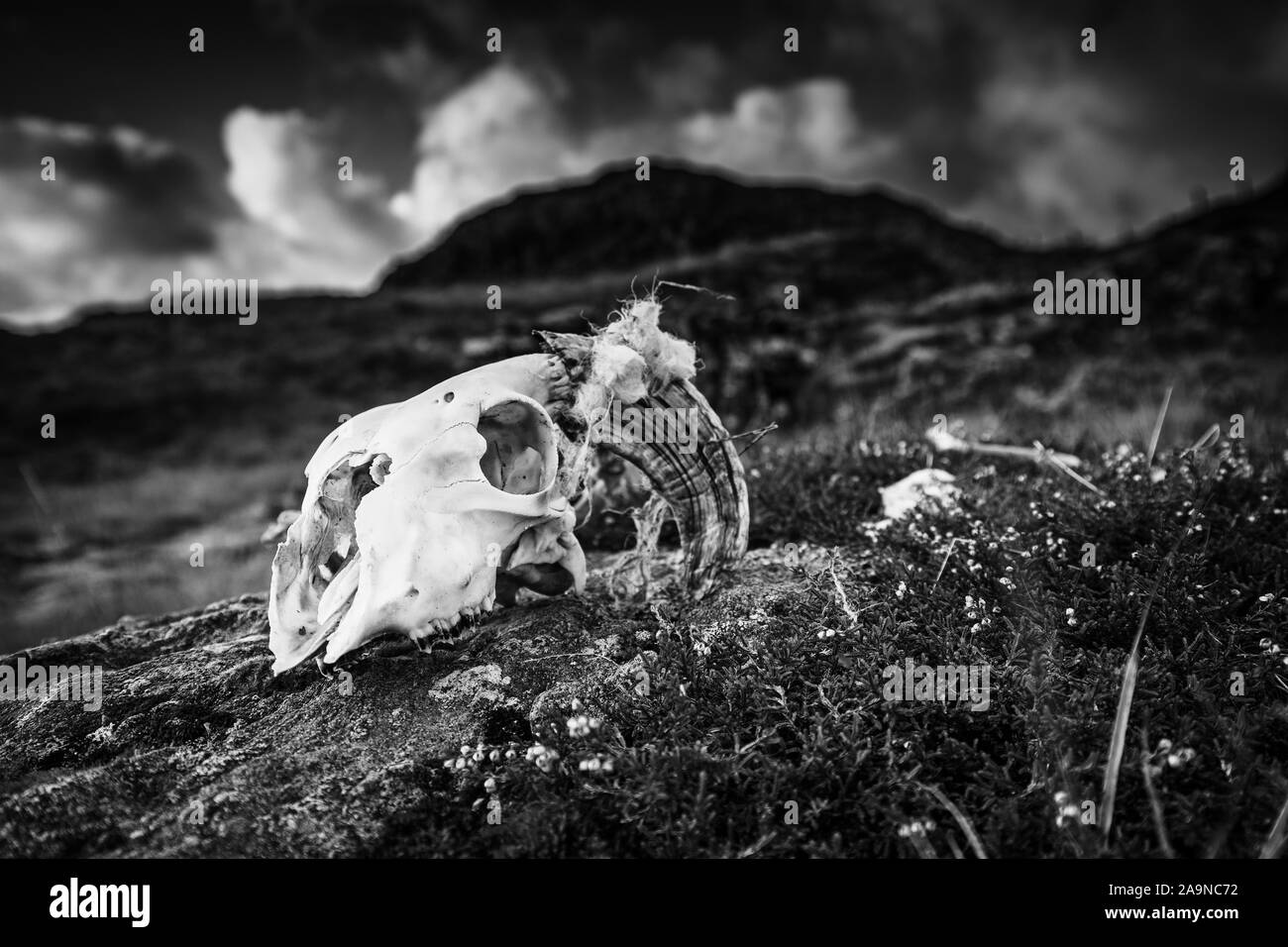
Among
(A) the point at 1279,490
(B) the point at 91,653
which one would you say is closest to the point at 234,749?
(B) the point at 91,653

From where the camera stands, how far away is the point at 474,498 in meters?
3.80

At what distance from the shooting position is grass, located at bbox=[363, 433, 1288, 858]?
2895mm

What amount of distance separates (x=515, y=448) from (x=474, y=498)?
949mm

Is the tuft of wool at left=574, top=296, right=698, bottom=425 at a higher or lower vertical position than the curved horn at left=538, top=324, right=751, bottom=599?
higher

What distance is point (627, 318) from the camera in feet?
14.3

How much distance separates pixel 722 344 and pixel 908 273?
4774 cm

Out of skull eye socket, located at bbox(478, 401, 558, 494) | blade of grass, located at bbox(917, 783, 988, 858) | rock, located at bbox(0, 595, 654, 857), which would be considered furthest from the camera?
skull eye socket, located at bbox(478, 401, 558, 494)

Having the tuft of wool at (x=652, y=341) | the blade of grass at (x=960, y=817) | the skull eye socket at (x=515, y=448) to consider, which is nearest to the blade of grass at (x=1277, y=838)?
the blade of grass at (x=960, y=817)

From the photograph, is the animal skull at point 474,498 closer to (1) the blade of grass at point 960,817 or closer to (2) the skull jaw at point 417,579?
(2) the skull jaw at point 417,579

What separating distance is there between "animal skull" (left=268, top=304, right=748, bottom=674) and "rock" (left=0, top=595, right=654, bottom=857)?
298 mm

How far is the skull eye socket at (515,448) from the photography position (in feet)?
14.5

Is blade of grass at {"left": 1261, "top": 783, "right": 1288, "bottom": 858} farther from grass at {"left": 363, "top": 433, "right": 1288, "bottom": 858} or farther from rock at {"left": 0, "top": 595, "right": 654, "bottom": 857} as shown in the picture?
rock at {"left": 0, "top": 595, "right": 654, "bottom": 857}

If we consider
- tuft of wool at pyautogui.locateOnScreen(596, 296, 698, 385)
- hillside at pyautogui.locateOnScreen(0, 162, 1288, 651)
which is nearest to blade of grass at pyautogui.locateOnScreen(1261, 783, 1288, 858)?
tuft of wool at pyautogui.locateOnScreen(596, 296, 698, 385)
